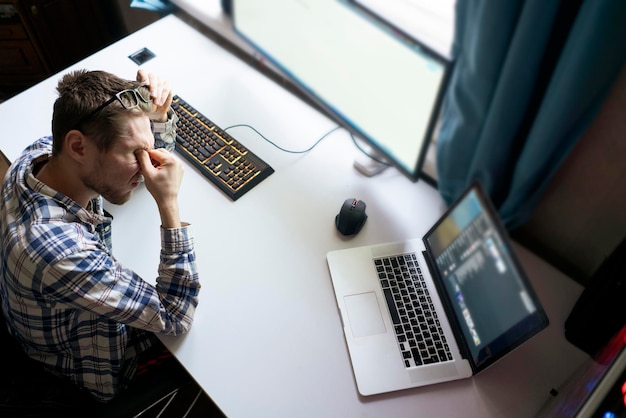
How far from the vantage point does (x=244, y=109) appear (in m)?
1.35

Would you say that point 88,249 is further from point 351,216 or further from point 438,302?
point 438,302

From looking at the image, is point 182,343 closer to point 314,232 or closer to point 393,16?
point 314,232

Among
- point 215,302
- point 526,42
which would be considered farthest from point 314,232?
point 526,42

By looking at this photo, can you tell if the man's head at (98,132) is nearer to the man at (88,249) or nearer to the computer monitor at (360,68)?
the man at (88,249)

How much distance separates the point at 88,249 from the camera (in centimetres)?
90

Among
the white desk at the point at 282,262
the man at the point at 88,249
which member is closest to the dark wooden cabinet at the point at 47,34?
the white desk at the point at 282,262

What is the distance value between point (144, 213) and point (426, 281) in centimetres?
69

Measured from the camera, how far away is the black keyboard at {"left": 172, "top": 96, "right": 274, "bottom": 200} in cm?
118

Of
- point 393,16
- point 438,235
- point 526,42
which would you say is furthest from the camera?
point 393,16

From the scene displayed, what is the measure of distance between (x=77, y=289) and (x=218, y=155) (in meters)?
0.50

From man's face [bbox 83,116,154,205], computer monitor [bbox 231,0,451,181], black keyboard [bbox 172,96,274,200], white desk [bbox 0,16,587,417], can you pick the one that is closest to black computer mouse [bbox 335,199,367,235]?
white desk [bbox 0,16,587,417]

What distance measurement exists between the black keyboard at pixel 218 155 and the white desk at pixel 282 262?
31 mm

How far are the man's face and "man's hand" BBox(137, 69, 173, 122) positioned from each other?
0.19 metres

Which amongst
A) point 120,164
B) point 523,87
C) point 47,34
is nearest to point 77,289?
point 120,164
